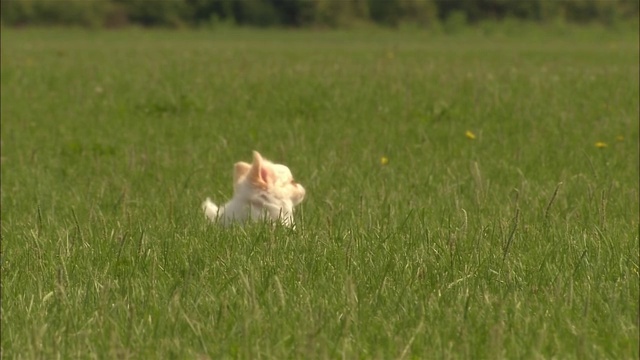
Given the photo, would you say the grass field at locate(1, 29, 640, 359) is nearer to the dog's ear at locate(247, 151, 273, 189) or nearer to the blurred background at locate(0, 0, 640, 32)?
the dog's ear at locate(247, 151, 273, 189)

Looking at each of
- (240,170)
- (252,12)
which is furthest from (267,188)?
(252,12)

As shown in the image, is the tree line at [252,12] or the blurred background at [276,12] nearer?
the blurred background at [276,12]

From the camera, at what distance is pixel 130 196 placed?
6395 mm

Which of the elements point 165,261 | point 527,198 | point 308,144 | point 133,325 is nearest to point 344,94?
point 308,144

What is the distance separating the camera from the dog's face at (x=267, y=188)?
18.1 feet

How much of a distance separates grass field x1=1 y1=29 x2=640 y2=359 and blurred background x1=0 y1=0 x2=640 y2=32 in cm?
2517

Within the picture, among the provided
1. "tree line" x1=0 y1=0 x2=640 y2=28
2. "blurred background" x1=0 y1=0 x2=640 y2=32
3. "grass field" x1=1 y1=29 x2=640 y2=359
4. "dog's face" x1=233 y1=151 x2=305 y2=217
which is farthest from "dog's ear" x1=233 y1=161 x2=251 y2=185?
"tree line" x1=0 y1=0 x2=640 y2=28

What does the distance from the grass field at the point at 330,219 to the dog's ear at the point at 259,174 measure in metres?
0.25

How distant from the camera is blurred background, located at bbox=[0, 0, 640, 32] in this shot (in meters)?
37.6

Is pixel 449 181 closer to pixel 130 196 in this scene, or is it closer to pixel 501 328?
pixel 130 196

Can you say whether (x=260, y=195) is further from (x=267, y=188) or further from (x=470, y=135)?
(x=470, y=135)

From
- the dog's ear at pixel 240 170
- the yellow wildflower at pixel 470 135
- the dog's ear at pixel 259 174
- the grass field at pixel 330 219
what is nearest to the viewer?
the grass field at pixel 330 219

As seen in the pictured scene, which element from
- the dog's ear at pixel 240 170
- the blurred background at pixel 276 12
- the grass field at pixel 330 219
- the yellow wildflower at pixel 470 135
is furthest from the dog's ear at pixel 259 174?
the blurred background at pixel 276 12

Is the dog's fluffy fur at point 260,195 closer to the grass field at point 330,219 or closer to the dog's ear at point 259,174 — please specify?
the dog's ear at point 259,174
